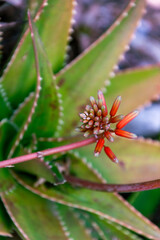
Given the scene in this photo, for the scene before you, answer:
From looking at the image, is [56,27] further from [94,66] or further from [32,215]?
[32,215]

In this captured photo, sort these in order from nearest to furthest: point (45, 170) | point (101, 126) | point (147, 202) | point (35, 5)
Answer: point (101, 126) → point (45, 170) → point (35, 5) → point (147, 202)

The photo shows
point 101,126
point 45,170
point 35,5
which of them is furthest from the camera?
point 35,5

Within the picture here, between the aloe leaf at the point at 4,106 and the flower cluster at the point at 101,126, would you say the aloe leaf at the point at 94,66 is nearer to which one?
the aloe leaf at the point at 4,106

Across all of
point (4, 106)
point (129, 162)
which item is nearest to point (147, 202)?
point (129, 162)

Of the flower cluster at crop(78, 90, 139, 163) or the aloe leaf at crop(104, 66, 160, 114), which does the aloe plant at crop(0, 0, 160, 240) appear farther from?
the flower cluster at crop(78, 90, 139, 163)

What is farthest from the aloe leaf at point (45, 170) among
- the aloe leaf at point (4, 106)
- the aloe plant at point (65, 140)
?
the aloe leaf at point (4, 106)

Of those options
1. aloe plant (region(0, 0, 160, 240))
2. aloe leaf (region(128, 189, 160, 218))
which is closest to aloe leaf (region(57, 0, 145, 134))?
aloe plant (region(0, 0, 160, 240))

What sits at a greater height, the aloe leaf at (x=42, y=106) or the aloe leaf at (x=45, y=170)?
the aloe leaf at (x=42, y=106)
